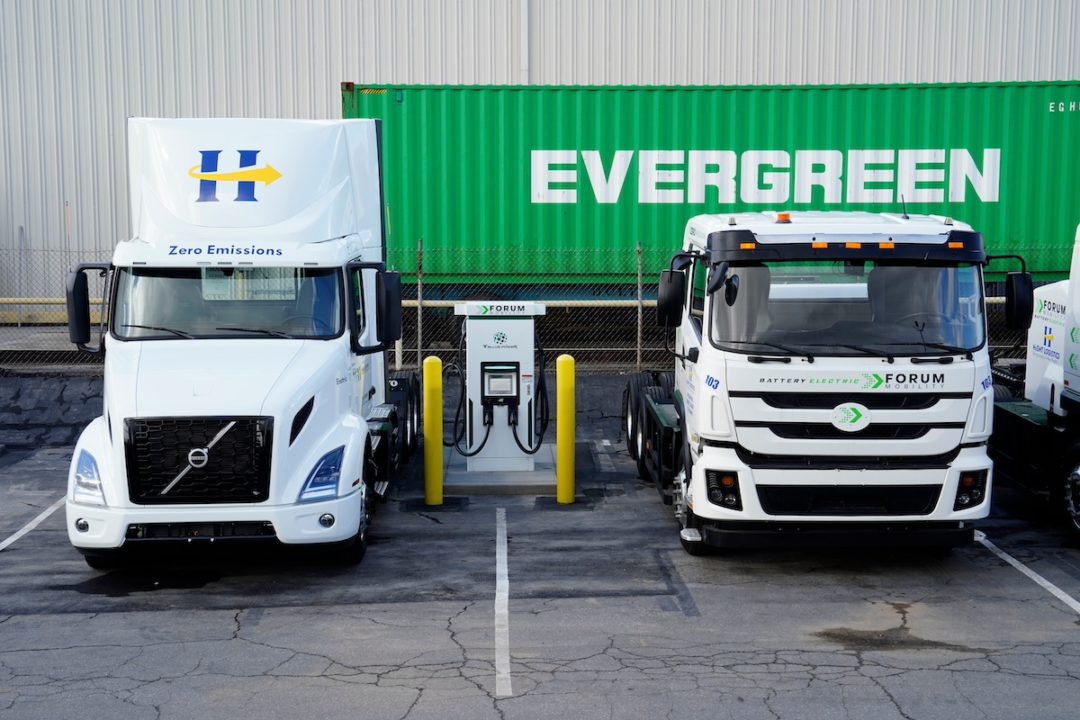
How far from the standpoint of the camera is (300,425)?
8.20 metres

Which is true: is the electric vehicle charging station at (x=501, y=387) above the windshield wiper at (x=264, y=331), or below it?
below

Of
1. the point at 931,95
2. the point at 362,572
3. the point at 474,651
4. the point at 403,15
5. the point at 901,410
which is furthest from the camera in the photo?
the point at 403,15

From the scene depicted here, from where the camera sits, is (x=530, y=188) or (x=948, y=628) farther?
(x=530, y=188)

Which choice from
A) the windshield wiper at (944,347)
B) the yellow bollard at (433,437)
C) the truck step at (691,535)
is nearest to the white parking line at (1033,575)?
the windshield wiper at (944,347)

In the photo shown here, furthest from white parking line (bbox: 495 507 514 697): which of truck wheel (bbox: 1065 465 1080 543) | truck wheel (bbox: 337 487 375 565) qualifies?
truck wheel (bbox: 1065 465 1080 543)

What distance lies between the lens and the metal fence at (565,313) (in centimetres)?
1609

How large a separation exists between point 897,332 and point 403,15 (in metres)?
15.5

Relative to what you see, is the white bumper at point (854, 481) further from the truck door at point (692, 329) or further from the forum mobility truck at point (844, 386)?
the truck door at point (692, 329)

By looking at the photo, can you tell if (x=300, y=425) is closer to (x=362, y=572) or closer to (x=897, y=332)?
(x=362, y=572)

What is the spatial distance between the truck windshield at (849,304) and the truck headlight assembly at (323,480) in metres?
2.77

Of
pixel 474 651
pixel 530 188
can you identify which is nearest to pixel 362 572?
pixel 474 651

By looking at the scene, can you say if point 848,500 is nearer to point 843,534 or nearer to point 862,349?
point 843,534

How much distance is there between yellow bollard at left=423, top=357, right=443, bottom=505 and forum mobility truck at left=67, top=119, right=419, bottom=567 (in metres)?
0.39

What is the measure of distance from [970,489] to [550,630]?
309 centimetres
